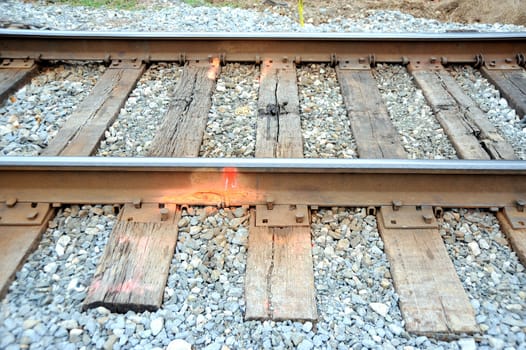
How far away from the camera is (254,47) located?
4746mm

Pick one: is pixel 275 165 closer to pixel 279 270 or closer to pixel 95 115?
pixel 279 270

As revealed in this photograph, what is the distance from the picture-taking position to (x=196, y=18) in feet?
20.1

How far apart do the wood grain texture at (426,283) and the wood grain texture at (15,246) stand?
192 centimetres

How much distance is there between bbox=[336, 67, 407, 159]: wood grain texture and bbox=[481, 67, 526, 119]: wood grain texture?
3.54 ft

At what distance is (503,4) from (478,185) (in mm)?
4624

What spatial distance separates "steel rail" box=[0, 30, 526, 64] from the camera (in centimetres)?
469

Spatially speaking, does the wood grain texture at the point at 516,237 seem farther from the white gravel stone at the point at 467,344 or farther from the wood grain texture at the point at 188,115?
the wood grain texture at the point at 188,115

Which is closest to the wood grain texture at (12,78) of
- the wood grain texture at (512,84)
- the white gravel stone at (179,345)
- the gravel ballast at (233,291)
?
the gravel ballast at (233,291)

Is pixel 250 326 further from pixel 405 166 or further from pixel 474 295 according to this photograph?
pixel 405 166

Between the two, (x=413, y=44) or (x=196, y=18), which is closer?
(x=413, y=44)

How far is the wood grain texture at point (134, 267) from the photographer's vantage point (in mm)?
2361

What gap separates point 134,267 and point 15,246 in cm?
69

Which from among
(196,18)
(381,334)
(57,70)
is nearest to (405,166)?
(381,334)

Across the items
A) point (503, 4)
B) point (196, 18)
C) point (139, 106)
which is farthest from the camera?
point (503, 4)
